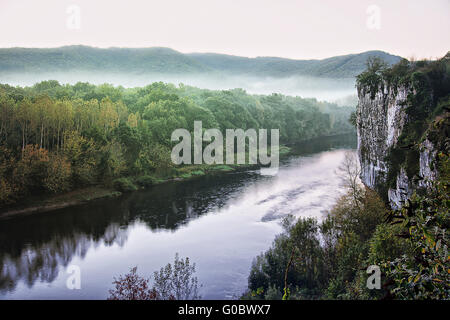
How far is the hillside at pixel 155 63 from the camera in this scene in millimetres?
71438

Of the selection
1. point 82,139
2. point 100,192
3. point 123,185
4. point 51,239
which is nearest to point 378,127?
point 123,185

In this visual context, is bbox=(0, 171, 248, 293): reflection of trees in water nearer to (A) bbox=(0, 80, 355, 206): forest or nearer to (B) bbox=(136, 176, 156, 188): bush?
(B) bbox=(136, 176, 156, 188): bush

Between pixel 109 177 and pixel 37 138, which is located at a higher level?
pixel 37 138

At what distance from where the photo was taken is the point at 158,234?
2680 cm

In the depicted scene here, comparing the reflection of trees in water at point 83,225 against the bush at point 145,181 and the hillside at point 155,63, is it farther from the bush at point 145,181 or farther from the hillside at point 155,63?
the hillside at point 155,63

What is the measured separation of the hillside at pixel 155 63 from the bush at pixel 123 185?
29998mm

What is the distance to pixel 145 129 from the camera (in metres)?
52.5

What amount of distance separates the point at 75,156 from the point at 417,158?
102 ft

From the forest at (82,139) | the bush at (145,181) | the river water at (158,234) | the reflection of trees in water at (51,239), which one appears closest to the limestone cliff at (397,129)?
the river water at (158,234)

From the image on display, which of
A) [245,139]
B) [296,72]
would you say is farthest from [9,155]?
[296,72]

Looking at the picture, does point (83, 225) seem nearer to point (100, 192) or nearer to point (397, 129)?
point (100, 192)
